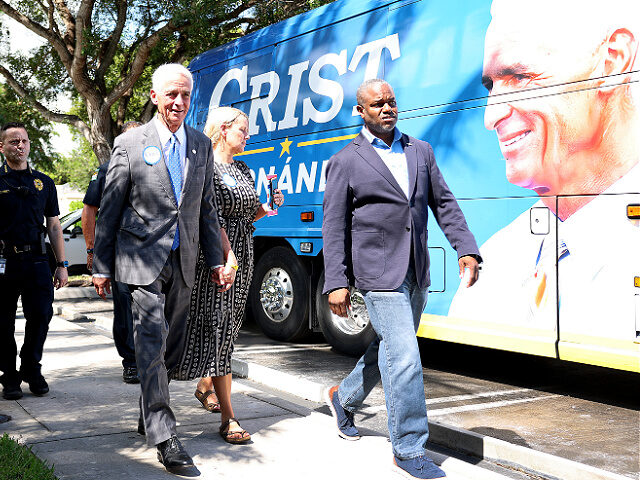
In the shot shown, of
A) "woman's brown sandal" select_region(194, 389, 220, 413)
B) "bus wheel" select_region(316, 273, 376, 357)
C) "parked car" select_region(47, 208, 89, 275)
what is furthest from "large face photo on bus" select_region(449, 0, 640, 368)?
"parked car" select_region(47, 208, 89, 275)

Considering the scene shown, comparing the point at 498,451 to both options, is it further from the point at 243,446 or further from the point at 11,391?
the point at 11,391

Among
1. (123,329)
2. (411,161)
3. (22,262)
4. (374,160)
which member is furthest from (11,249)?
(411,161)

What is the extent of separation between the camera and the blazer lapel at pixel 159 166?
3.96 m

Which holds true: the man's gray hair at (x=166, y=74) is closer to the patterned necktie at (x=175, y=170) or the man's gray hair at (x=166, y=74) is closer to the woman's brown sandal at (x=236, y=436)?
the patterned necktie at (x=175, y=170)

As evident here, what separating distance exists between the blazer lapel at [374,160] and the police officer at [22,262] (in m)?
2.73

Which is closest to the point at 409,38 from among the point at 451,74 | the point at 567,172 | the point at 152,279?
the point at 451,74

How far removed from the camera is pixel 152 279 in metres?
3.88

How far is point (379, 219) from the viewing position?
3.89m

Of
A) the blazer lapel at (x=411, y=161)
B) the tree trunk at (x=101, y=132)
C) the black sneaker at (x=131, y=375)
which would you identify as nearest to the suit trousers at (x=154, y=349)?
the blazer lapel at (x=411, y=161)

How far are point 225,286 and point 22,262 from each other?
1.96m

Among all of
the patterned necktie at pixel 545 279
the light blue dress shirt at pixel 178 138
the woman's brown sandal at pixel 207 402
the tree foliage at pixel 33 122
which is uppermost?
the tree foliage at pixel 33 122

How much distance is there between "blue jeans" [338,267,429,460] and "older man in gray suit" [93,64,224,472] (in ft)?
3.27

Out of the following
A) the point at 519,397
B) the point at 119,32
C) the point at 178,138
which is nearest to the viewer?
the point at 178,138

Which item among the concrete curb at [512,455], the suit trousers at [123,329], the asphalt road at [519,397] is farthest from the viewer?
the suit trousers at [123,329]
